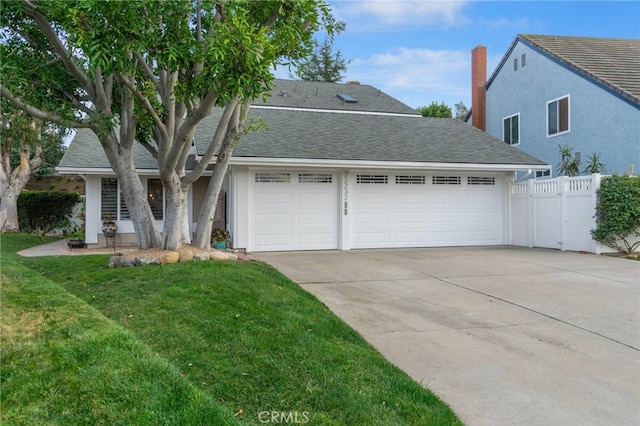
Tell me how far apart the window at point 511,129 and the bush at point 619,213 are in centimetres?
785

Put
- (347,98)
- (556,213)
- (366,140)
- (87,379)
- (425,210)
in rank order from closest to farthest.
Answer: (87,379), (556,213), (425,210), (366,140), (347,98)

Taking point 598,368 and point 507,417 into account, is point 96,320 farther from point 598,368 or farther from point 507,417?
point 598,368

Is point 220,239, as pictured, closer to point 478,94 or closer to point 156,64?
point 156,64

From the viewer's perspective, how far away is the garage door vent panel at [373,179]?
12258mm

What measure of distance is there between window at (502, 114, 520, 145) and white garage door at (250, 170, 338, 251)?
1036 cm

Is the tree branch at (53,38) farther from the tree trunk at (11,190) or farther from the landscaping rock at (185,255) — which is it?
the tree trunk at (11,190)

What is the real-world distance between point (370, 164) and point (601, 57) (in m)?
10.9

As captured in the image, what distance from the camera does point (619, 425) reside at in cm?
283

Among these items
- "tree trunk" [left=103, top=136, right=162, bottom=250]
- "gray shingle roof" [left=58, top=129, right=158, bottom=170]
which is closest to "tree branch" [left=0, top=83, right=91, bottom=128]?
"tree trunk" [left=103, top=136, right=162, bottom=250]

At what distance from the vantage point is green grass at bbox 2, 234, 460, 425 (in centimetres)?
279

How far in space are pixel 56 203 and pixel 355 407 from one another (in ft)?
55.7

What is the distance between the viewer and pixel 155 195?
13070 mm

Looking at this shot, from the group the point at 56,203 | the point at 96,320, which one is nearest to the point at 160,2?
the point at 96,320

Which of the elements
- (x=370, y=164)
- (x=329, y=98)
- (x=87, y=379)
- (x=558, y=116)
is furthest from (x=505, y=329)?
(x=329, y=98)
